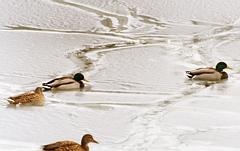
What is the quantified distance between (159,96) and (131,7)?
946 centimetres

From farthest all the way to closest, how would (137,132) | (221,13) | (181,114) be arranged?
(221,13)
(181,114)
(137,132)

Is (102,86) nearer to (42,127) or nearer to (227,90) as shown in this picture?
(227,90)

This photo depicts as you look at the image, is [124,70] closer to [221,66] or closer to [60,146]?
[221,66]

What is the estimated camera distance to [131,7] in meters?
19.1

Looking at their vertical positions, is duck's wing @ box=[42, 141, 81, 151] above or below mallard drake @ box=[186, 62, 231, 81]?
below

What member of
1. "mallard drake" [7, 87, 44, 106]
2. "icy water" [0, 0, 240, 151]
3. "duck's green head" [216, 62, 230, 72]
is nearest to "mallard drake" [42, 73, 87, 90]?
"icy water" [0, 0, 240, 151]

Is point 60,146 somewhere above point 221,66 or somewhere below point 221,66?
below

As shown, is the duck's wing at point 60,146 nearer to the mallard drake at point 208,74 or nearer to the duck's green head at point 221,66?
the mallard drake at point 208,74

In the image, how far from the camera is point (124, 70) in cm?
1171

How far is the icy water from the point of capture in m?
7.86

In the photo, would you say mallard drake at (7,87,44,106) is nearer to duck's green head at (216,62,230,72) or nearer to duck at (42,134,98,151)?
duck at (42,134,98,151)

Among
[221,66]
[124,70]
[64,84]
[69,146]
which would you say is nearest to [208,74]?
[221,66]

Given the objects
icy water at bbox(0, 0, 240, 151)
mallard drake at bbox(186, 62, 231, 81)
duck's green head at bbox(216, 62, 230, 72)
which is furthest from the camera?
duck's green head at bbox(216, 62, 230, 72)

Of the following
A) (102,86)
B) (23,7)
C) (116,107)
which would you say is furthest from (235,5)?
(116,107)
